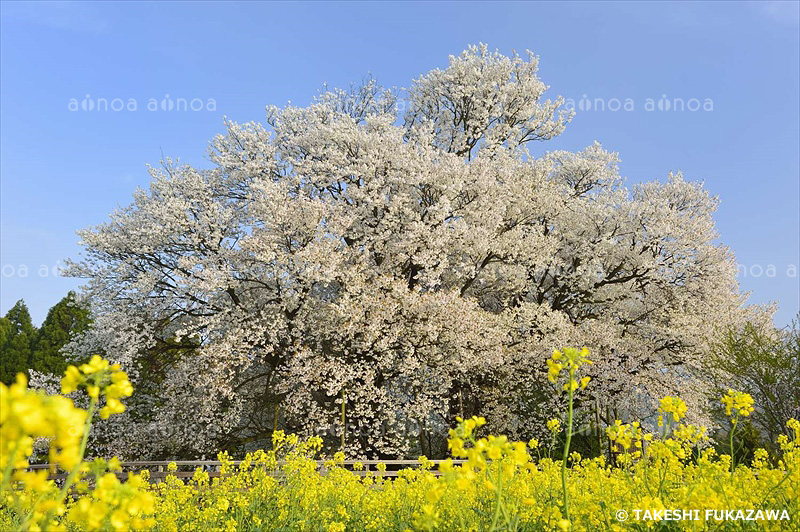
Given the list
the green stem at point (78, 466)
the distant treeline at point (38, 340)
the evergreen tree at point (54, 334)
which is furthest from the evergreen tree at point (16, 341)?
the green stem at point (78, 466)

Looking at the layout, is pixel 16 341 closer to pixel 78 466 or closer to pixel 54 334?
pixel 54 334

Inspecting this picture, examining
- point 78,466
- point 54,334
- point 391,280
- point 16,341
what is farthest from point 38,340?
point 78,466

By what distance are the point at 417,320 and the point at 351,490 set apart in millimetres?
9906

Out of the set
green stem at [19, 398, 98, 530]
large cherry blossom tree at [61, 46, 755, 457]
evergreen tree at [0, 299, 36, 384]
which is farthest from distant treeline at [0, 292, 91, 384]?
green stem at [19, 398, 98, 530]

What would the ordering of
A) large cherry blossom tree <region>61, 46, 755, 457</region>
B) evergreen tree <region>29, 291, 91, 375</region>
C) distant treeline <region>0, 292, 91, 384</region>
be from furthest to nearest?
distant treeline <region>0, 292, 91, 384</region> < evergreen tree <region>29, 291, 91, 375</region> < large cherry blossom tree <region>61, 46, 755, 457</region>

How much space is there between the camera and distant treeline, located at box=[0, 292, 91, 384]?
3584cm

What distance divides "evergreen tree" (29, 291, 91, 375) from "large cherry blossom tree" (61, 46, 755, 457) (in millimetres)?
20871

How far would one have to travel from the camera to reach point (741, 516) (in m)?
3.47

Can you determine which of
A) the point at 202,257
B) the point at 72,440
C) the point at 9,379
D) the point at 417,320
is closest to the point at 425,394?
the point at 417,320

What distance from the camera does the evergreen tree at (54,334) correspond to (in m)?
35.1

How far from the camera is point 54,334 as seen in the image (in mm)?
37531

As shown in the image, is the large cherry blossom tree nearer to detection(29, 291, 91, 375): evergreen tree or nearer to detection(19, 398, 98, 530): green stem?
detection(19, 398, 98, 530): green stem

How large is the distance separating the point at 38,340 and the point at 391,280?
3334 cm

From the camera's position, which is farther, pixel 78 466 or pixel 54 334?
pixel 54 334
